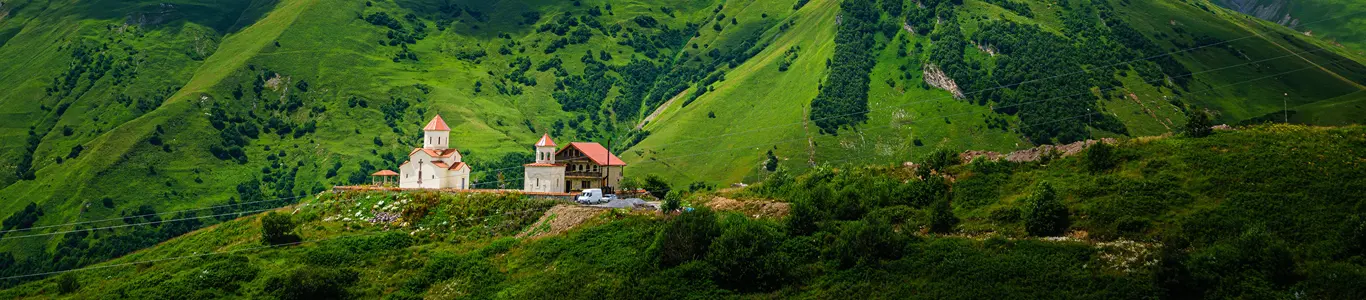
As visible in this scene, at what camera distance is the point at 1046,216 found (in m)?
67.7

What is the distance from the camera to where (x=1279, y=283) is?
181 ft

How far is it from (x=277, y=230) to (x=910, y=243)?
5946 cm

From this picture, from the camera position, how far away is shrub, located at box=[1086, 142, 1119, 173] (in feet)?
249

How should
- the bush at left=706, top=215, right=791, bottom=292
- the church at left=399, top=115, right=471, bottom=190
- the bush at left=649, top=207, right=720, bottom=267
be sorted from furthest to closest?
the church at left=399, top=115, right=471, bottom=190 → the bush at left=649, top=207, right=720, bottom=267 → the bush at left=706, top=215, right=791, bottom=292

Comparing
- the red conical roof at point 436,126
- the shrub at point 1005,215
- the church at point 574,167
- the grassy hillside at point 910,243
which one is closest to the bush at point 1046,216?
the grassy hillside at point 910,243

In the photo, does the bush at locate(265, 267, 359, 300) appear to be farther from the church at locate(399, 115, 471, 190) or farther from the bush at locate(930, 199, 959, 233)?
the bush at locate(930, 199, 959, 233)

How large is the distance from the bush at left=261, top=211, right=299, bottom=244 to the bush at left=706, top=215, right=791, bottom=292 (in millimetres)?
44195

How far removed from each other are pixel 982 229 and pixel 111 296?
73.9 meters

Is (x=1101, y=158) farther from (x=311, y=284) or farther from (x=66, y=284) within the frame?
(x=66, y=284)

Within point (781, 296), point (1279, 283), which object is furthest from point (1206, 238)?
point (781, 296)

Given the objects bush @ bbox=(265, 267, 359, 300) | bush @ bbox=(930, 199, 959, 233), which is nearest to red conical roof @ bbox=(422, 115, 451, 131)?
bush @ bbox=(265, 267, 359, 300)

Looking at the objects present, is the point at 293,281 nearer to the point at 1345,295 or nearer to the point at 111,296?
the point at 111,296

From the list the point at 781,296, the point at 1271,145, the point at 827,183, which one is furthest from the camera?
the point at 827,183

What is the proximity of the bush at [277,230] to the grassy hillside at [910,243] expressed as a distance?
127cm
